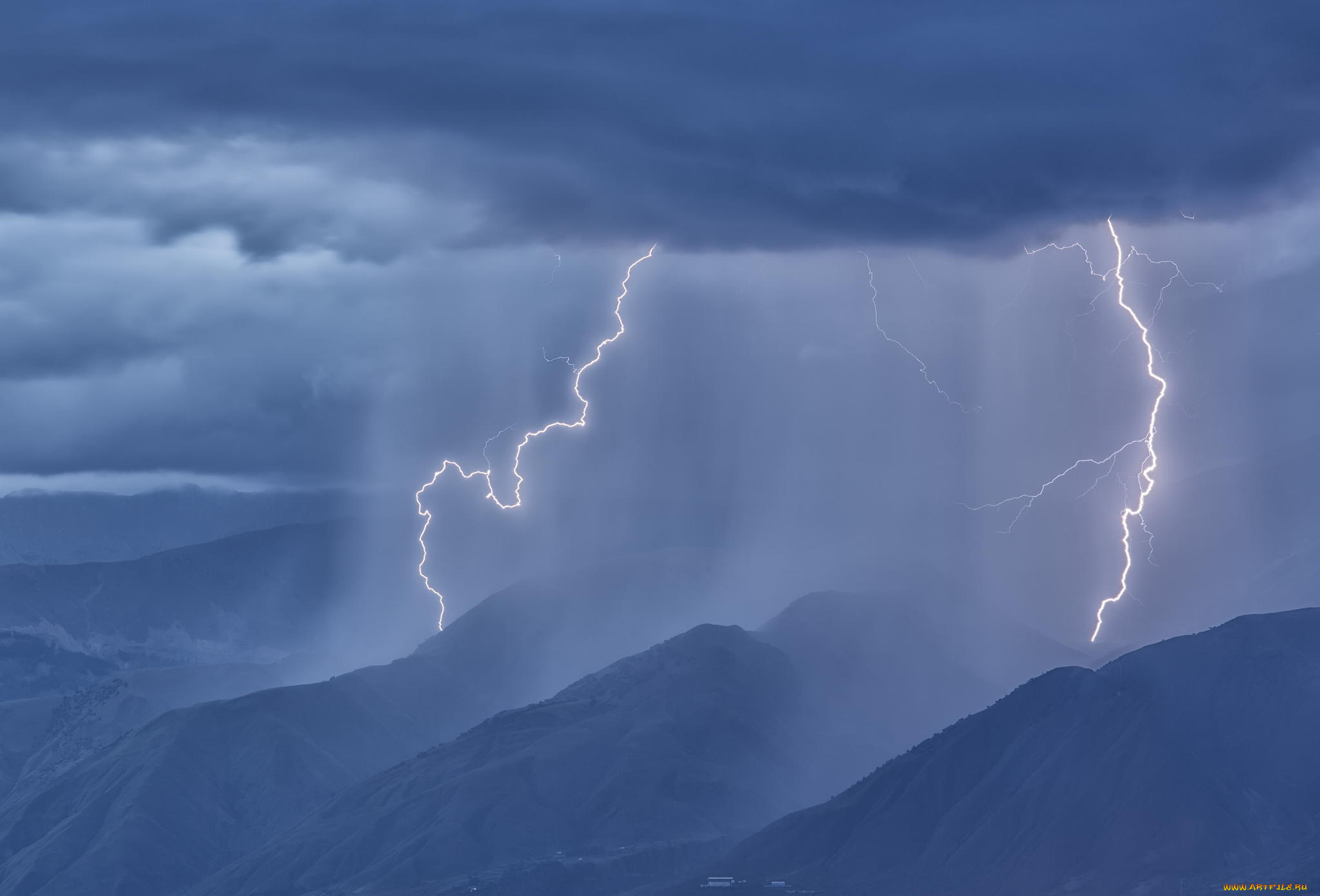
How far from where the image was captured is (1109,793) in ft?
481

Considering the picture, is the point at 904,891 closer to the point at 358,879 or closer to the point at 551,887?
the point at 551,887

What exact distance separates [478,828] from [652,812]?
19.0 m

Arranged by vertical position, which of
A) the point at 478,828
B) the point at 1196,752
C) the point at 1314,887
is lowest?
the point at 1314,887

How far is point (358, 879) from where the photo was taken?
625ft

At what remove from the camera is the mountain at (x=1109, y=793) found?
451ft

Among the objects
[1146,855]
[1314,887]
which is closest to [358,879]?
[1146,855]

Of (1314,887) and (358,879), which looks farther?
(358,879)

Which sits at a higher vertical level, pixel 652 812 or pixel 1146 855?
pixel 652 812

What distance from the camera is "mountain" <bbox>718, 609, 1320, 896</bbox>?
5408 inches

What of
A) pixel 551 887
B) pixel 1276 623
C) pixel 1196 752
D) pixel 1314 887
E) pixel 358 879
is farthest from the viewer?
pixel 358 879

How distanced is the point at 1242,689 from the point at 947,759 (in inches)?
1052

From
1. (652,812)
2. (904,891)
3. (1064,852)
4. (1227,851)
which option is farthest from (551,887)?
(1227,851)

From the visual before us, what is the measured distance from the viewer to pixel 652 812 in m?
193

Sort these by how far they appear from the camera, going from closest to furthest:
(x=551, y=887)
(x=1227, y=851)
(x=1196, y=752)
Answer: (x=1227, y=851) < (x=1196, y=752) < (x=551, y=887)
